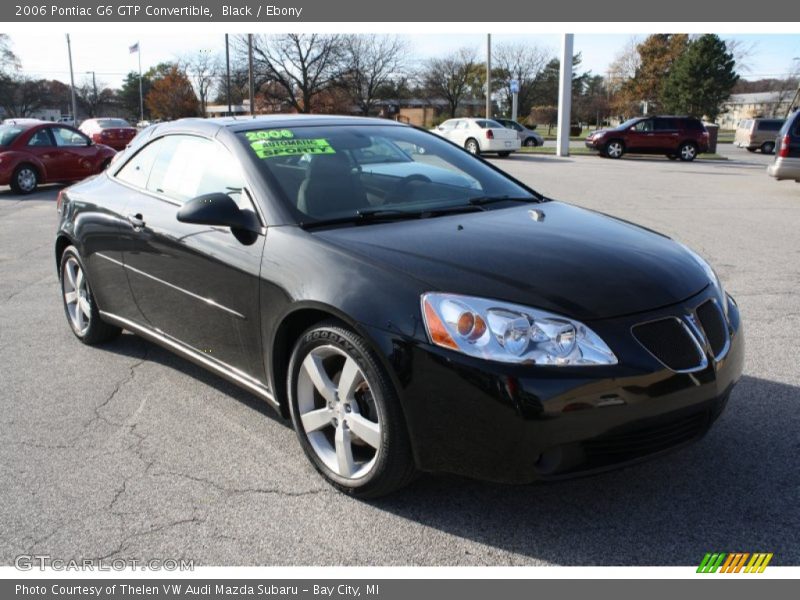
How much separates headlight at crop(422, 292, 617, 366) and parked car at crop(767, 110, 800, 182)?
46.8 feet

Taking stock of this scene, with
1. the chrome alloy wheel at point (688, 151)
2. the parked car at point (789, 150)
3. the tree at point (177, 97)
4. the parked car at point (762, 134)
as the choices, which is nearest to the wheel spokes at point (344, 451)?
the parked car at point (789, 150)

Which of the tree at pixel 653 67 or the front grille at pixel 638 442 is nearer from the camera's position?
the front grille at pixel 638 442

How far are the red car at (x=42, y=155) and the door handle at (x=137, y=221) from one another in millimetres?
11995

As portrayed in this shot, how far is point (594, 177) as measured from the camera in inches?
736

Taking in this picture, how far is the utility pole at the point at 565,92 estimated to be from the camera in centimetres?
2633

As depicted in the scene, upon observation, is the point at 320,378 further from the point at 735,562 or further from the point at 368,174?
the point at 735,562

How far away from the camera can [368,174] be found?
3729 mm

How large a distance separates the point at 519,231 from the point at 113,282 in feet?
8.72

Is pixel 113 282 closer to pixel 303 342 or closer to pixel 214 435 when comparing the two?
pixel 214 435

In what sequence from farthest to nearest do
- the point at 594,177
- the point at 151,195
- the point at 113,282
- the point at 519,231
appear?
the point at 594,177
the point at 113,282
the point at 151,195
the point at 519,231

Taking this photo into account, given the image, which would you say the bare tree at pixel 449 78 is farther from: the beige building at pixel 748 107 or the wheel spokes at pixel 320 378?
the wheel spokes at pixel 320 378

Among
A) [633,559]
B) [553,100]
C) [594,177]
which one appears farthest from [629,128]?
[553,100]

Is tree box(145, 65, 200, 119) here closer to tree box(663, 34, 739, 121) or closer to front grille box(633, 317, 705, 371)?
tree box(663, 34, 739, 121)

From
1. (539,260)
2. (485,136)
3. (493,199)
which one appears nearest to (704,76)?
(485,136)
